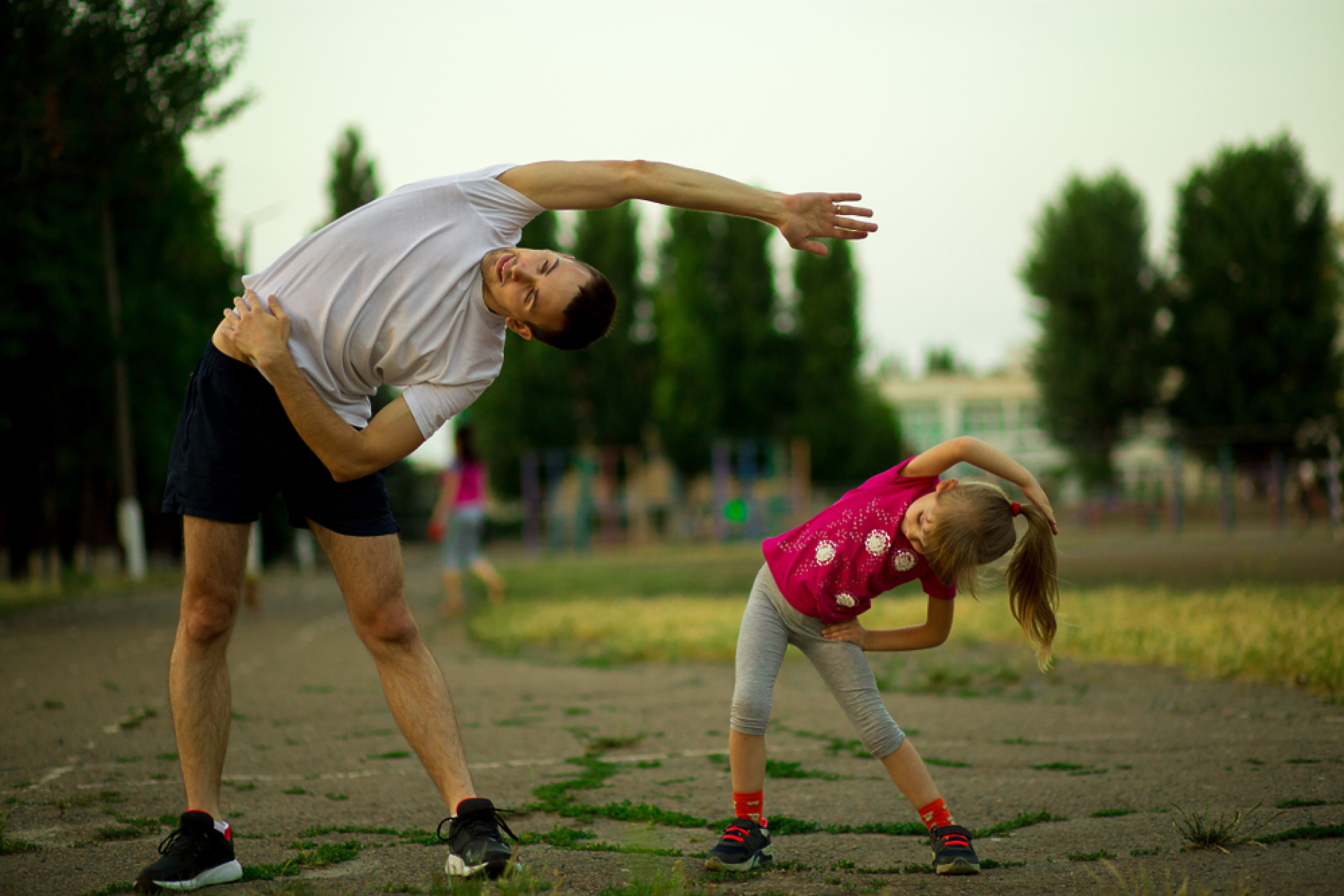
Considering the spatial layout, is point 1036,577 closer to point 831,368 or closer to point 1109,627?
point 1109,627

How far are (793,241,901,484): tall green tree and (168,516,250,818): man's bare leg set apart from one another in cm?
3745

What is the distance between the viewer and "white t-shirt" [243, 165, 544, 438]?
285 cm

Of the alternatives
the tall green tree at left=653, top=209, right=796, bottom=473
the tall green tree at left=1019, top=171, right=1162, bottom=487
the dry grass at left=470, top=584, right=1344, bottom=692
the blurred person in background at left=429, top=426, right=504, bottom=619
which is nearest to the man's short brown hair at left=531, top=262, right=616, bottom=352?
the dry grass at left=470, top=584, right=1344, bottom=692

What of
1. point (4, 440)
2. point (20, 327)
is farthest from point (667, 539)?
point (20, 327)

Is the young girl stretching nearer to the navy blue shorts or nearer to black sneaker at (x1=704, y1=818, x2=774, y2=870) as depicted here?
black sneaker at (x1=704, y1=818, x2=774, y2=870)

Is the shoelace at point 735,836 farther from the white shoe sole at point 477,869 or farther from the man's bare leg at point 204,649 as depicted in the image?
Result: the man's bare leg at point 204,649

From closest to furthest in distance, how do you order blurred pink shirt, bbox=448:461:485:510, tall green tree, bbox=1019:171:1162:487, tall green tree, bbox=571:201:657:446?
Result: blurred pink shirt, bbox=448:461:485:510
tall green tree, bbox=1019:171:1162:487
tall green tree, bbox=571:201:657:446

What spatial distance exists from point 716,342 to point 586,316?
3716 centimetres

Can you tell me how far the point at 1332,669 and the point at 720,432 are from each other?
115 ft

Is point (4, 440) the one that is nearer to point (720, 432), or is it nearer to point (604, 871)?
point (604, 871)

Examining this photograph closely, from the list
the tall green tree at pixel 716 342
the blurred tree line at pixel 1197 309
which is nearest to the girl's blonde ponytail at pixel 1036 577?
the blurred tree line at pixel 1197 309

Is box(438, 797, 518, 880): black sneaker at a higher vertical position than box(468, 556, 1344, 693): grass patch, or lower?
higher

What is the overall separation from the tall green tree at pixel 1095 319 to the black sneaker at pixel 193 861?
35.0 metres

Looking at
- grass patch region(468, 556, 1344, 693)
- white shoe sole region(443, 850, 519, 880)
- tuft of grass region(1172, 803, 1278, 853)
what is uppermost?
white shoe sole region(443, 850, 519, 880)
